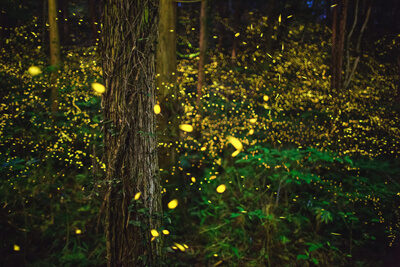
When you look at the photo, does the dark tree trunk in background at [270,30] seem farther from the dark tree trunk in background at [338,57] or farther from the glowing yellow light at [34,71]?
the glowing yellow light at [34,71]

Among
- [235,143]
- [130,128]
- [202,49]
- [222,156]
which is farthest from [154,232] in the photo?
[202,49]

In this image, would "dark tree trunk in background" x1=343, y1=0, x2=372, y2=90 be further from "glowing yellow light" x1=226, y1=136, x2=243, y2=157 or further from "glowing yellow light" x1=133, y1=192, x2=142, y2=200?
"glowing yellow light" x1=133, y1=192, x2=142, y2=200

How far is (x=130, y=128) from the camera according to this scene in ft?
6.61

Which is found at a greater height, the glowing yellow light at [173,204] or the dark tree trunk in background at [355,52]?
the dark tree trunk in background at [355,52]

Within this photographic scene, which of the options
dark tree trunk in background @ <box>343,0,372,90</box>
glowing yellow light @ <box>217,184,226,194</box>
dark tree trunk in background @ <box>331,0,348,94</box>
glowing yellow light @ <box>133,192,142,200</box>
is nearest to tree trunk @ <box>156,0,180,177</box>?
glowing yellow light @ <box>217,184,226,194</box>

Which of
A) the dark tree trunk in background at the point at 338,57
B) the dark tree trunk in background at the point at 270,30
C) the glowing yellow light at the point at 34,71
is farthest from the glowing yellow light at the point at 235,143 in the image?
the glowing yellow light at the point at 34,71

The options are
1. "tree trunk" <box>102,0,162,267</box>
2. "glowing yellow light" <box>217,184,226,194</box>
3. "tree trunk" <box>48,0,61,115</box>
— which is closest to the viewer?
"tree trunk" <box>102,0,162,267</box>

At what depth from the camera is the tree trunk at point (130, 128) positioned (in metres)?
1.94

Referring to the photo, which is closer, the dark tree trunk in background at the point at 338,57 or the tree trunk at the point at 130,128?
the tree trunk at the point at 130,128

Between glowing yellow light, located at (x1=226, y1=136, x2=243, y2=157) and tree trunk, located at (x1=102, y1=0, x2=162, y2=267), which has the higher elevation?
tree trunk, located at (x1=102, y1=0, x2=162, y2=267)

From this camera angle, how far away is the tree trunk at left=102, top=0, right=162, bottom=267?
1943 mm

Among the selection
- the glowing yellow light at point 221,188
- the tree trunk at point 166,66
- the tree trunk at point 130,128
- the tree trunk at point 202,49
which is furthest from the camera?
the tree trunk at point 202,49

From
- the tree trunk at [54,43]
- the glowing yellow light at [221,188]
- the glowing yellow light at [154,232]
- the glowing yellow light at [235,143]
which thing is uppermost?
the tree trunk at [54,43]

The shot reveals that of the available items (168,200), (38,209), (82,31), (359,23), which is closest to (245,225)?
(168,200)
